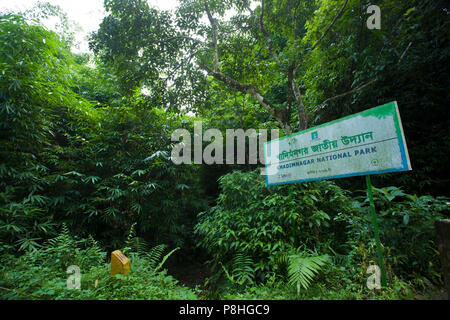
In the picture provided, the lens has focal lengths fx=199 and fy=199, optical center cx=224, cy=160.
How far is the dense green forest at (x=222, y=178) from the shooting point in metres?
2.15

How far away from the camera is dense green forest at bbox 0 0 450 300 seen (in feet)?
7.04

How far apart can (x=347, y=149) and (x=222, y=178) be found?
2.48 meters

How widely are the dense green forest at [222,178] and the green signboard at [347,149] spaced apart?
1.67 ft

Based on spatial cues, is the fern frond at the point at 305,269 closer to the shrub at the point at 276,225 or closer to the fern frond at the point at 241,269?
the shrub at the point at 276,225

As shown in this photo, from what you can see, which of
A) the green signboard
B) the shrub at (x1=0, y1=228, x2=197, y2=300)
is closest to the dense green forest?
the shrub at (x1=0, y1=228, x2=197, y2=300)

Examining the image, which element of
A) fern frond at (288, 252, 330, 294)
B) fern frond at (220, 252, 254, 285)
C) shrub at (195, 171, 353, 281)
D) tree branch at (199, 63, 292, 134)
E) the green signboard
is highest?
tree branch at (199, 63, 292, 134)

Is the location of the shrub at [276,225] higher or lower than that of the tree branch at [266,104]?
lower

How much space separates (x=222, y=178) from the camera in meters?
4.18

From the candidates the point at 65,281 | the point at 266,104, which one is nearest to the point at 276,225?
the point at 266,104

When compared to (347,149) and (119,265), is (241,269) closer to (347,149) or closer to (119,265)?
(119,265)

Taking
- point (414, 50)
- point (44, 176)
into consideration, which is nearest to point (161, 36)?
point (44, 176)

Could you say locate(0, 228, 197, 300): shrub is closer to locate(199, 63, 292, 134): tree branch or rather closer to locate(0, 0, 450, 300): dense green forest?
locate(0, 0, 450, 300): dense green forest

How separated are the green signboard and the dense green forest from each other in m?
0.51

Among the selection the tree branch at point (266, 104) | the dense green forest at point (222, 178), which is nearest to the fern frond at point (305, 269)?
the dense green forest at point (222, 178)
